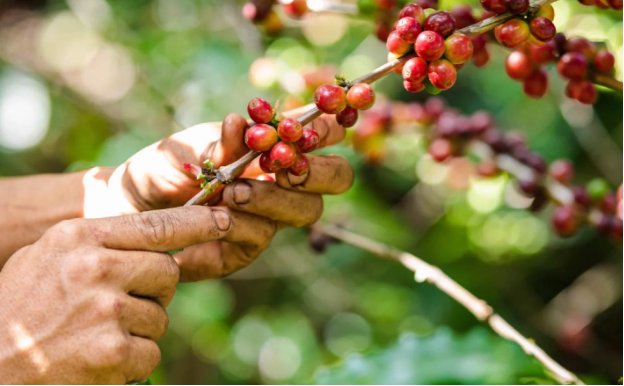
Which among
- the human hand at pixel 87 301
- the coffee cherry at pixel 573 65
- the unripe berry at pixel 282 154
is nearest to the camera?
the human hand at pixel 87 301

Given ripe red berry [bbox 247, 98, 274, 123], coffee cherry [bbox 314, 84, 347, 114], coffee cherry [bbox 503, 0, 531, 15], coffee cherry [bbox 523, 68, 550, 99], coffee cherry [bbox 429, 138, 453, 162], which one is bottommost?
coffee cherry [bbox 429, 138, 453, 162]

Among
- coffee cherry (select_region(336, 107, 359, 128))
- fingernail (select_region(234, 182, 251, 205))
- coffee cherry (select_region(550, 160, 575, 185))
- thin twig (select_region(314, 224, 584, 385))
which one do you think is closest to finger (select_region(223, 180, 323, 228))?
fingernail (select_region(234, 182, 251, 205))

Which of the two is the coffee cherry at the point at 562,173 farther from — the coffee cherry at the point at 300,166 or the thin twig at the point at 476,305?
the coffee cherry at the point at 300,166

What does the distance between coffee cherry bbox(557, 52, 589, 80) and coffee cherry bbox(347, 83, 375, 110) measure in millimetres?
606

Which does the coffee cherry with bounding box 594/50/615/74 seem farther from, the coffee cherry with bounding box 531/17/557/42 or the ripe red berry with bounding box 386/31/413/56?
the ripe red berry with bounding box 386/31/413/56

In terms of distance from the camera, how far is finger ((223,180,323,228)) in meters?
1.33

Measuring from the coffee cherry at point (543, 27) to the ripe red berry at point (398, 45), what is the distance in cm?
28

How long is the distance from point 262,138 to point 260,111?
76 millimetres

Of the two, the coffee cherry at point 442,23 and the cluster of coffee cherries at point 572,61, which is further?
the cluster of coffee cherries at point 572,61

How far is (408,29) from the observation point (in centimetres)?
115

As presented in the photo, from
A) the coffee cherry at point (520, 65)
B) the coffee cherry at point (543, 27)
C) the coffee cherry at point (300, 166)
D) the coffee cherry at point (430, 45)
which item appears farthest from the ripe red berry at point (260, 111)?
the coffee cherry at point (520, 65)

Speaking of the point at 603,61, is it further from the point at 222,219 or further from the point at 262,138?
the point at 222,219

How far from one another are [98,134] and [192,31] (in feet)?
4.81

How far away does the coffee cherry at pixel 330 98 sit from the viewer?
117 centimetres
